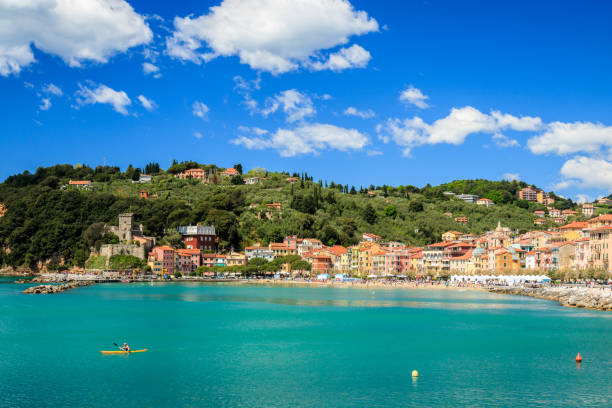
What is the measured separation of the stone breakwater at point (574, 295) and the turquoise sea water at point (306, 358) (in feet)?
11.9

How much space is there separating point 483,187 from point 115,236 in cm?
10696

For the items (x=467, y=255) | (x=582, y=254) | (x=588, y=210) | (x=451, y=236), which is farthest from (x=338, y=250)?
(x=588, y=210)

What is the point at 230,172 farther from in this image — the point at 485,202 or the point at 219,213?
the point at 485,202

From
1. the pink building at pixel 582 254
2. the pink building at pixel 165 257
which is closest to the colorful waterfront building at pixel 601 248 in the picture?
the pink building at pixel 582 254

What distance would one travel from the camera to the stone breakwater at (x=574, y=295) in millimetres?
45694

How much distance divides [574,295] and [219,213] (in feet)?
242

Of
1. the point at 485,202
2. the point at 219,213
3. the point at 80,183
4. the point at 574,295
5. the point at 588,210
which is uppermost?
the point at 80,183

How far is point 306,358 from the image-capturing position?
25.9 m

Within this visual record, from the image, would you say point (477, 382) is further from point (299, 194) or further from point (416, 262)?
point (299, 194)

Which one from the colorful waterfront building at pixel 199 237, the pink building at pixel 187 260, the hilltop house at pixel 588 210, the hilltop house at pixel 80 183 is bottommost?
the pink building at pixel 187 260

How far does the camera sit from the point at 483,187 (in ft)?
550

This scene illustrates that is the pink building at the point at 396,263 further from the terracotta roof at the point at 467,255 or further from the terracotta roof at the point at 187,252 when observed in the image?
the terracotta roof at the point at 187,252

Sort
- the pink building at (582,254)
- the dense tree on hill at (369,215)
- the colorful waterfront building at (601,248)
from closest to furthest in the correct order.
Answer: the colorful waterfront building at (601,248) < the pink building at (582,254) < the dense tree on hill at (369,215)

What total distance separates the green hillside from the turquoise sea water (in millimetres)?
66372
